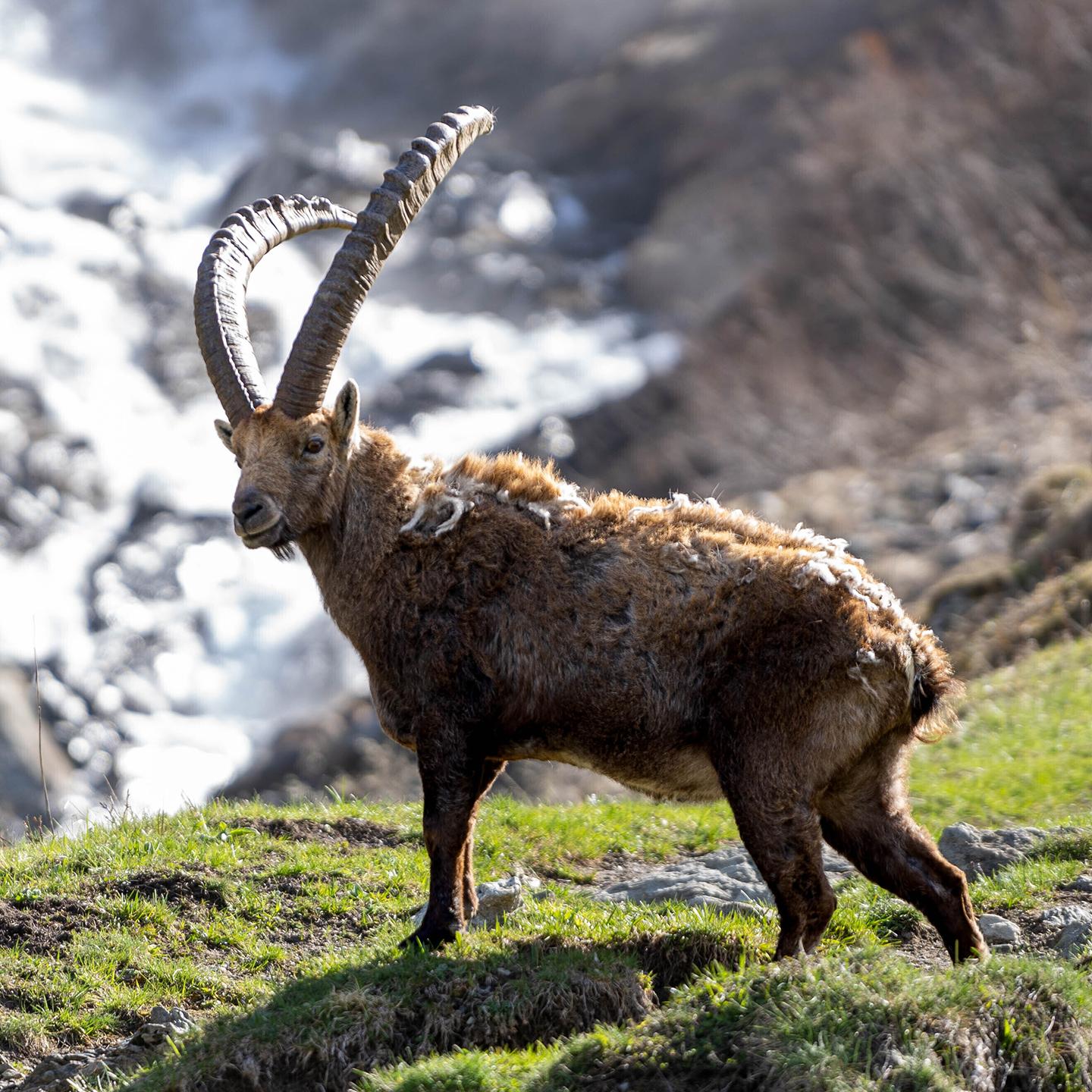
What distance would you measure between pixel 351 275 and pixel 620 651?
8.48ft

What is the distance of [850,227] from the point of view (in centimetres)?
4619

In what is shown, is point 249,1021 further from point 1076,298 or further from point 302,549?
point 1076,298

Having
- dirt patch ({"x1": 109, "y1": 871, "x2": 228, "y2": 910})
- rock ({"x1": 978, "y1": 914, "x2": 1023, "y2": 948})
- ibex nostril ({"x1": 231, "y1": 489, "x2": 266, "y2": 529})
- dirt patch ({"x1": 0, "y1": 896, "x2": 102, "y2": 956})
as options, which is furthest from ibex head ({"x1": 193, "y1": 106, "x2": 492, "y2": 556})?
rock ({"x1": 978, "y1": 914, "x2": 1023, "y2": 948})

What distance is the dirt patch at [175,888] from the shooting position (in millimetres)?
8258

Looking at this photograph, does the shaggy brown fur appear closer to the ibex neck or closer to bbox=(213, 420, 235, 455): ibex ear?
the ibex neck

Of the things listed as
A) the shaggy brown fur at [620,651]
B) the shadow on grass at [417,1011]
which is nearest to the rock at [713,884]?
the shadow on grass at [417,1011]

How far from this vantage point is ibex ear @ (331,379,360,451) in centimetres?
761

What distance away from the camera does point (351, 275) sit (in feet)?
25.4

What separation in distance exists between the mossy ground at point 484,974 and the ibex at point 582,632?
2.05 feet

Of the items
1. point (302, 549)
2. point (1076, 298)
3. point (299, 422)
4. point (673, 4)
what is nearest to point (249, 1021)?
point (302, 549)

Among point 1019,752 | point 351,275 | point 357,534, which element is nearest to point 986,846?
point 1019,752

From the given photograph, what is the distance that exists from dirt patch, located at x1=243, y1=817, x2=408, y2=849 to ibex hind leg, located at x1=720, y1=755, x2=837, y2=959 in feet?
11.7

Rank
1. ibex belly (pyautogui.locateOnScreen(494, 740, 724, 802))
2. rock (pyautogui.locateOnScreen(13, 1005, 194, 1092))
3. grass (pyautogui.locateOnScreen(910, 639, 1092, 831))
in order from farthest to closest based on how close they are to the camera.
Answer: grass (pyautogui.locateOnScreen(910, 639, 1092, 831)), ibex belly (pyautogui.locateOnScreen(494, 740, 724, 802)), rock (pyautogui.locateOnScreen(13, 1005, 194, 1092))

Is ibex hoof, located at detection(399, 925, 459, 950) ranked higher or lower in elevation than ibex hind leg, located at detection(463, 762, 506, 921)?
lower
